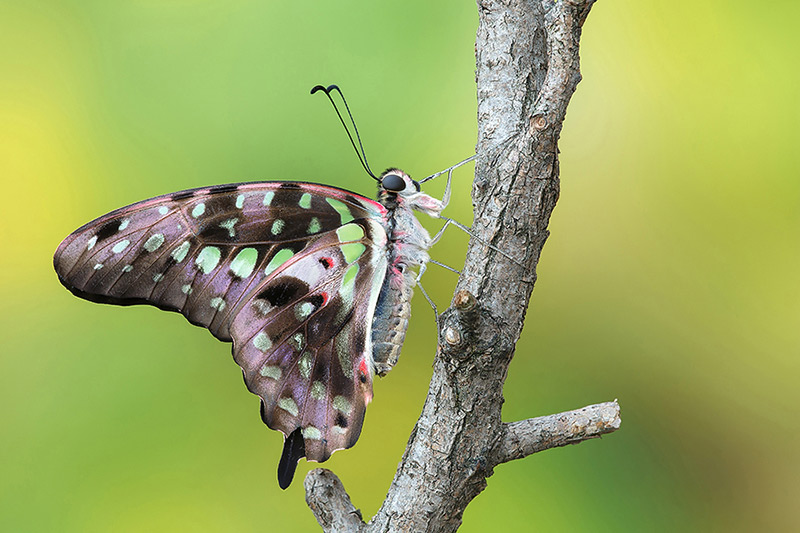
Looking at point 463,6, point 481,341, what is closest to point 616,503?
point 481,341

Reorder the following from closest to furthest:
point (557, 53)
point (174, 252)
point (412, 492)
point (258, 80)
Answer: point (557, 53) → point (412, 492) → point (174, 252) → point (258, 80)

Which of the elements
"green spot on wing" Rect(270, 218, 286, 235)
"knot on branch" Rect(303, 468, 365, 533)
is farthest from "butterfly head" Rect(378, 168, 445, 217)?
"knot on branch" Rect(303, 468, 365, 533)

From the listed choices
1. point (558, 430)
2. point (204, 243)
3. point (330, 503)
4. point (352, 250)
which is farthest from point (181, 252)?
point (558, 430)

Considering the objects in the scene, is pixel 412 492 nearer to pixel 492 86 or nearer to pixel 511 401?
pixel 492 86

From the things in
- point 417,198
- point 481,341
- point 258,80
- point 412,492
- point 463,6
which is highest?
point 463,6

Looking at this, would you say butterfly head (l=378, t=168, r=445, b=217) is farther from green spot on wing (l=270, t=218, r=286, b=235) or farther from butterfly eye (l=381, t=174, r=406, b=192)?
green spot on wing (l=270, t=218, r=286, b=235)

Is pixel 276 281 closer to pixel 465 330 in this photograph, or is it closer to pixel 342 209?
pixel 342 209

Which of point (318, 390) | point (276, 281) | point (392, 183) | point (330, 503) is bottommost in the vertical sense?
point (330, 503)
